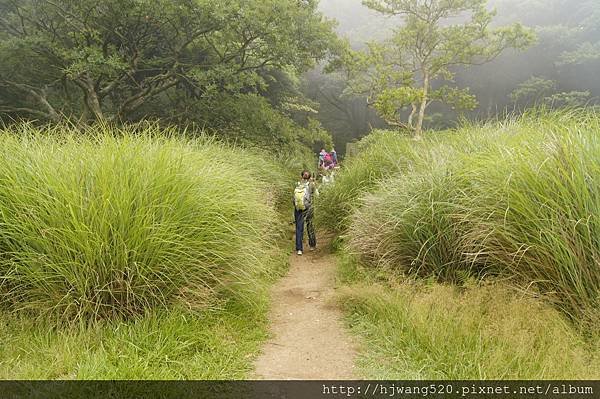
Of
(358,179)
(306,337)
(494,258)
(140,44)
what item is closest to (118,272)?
(306,337)

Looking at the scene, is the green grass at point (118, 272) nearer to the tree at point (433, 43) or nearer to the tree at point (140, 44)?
the tree at point (140, 44)

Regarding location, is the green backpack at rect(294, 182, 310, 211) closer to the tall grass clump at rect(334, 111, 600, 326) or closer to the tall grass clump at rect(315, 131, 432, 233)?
the tall grass clump at rect(315, 131, 432, 233)

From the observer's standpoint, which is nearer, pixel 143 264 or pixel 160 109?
pixel 143 264

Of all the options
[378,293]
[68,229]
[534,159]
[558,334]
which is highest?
[534,159]

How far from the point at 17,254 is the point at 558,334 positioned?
154 inches

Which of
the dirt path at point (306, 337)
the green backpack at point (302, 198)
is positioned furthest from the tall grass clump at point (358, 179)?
the dirt path at point (306, 337)

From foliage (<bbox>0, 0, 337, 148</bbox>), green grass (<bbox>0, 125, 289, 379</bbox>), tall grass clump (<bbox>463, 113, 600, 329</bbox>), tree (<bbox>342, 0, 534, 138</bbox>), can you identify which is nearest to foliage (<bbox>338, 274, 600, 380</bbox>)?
tall grass clump (<bbox>463, 113, 600, 329</bbox>)

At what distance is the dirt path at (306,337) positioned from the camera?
2953 millimetres

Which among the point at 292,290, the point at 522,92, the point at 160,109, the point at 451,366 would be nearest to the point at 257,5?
the point at 160,109

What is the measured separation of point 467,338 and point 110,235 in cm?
271

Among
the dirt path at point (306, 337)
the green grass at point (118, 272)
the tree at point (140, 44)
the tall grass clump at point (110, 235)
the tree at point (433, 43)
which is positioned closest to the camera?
the green grass at point (118, 272)

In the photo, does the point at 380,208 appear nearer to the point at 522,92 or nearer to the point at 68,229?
the point at 68,229

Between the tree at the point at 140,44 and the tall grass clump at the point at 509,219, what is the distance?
6.55 meters

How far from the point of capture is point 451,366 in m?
2.70
